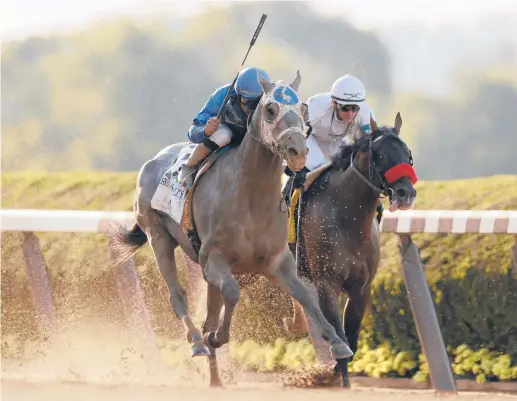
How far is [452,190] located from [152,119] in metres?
9.09

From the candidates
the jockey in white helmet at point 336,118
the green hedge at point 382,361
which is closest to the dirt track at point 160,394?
the green hedge at point 382,361

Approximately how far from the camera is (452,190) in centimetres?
805

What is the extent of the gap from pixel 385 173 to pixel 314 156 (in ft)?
2.86

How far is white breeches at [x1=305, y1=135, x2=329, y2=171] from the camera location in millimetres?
6883

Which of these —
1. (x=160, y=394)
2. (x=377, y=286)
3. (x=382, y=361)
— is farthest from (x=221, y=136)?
(x=382, y=361)

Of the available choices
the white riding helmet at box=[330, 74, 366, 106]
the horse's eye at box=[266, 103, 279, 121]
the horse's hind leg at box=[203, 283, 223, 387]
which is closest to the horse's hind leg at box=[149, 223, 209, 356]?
the horse's hind leg at box=[203, 283, 223, 387]

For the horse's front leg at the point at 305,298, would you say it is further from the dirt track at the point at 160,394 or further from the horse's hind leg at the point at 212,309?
the horse's hind leg at the point at 212,309

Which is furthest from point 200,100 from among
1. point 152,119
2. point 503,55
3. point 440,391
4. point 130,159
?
point 440,391

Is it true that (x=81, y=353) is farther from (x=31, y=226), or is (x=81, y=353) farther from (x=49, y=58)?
(x=49, y=58)

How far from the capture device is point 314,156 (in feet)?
22.7

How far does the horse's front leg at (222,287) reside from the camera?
5398 mm

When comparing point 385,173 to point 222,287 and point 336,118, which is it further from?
point 222,287

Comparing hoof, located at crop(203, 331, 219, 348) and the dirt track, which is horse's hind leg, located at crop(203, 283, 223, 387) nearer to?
A: hoof, located at crop(203, 331, 219, 348)

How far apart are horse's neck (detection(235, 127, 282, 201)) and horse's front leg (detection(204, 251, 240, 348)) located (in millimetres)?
368
